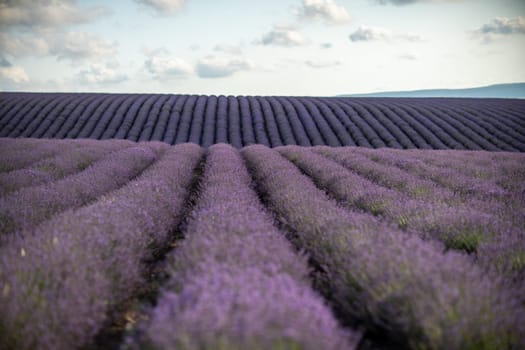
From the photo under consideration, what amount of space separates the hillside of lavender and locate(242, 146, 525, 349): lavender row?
15.4 metres

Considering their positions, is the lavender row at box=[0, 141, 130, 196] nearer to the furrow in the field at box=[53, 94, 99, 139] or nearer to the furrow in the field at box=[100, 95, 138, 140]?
the furrow in the field at box=[100, 95, 138, 140]

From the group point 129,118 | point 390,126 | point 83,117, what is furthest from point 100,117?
point 390,126

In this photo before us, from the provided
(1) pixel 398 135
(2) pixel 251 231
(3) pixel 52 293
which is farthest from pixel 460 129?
(3) pixel 52 293

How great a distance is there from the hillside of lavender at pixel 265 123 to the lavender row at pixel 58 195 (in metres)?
11.4

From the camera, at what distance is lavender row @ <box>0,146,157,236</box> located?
3852 millimetres

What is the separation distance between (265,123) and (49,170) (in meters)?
15.7

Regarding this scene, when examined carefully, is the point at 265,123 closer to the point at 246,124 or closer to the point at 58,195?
the point at 246,124

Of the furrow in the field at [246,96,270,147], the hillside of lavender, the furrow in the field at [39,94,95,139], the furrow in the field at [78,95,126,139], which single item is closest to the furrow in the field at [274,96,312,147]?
the hillside of lavender

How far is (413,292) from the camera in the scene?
2154 mm

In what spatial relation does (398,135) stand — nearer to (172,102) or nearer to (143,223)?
(172,102)

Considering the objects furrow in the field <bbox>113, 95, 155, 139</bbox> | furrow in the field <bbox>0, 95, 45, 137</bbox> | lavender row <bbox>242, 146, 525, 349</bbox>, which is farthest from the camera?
furrow in the field <bbox>0, 95, 45, 137</bbox>

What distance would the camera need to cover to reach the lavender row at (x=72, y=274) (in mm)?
1957

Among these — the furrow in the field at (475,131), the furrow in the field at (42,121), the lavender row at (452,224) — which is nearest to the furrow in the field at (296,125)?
the furrow in the field at (475,131)

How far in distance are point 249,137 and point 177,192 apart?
13619 mm
